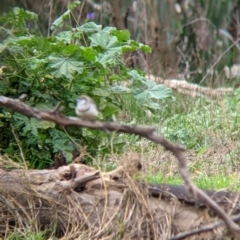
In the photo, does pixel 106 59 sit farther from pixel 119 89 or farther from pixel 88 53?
pixel 119 89

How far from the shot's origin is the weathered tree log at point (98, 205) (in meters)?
4.17

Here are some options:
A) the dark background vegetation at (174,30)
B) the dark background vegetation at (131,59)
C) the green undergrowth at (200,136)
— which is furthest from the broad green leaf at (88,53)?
A: the dark background vegetation at (174,30)

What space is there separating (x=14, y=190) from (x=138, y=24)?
707 cm

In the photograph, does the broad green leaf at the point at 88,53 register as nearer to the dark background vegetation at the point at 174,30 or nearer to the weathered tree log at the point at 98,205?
the weathered tree log at the point at 98,205

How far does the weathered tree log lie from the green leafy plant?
63 cm

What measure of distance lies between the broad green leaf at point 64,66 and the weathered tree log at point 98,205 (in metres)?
0.73

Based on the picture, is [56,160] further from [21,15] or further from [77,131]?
[21,15]

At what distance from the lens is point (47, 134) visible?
533 centimetres

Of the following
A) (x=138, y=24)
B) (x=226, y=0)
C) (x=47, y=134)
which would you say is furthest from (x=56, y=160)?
(x=138, y=24)

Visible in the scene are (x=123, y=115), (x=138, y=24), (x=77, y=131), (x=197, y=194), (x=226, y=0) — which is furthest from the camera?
(x=138, y=24)

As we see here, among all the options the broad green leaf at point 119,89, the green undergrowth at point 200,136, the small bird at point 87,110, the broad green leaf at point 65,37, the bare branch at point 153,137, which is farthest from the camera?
the green undergrowth at point 200,136

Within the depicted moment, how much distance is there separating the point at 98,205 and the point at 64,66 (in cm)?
106

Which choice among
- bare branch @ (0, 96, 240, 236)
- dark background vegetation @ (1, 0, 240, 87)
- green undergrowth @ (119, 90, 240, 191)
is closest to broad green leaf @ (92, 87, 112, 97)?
green undergrowth @ (119, 90, 240, 191)

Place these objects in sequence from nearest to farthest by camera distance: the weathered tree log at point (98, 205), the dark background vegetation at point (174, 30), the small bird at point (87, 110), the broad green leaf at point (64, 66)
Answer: the small bird at point (87, 110)
the weathered tree log at point (98, 205)
the broad green leaf at point (64, 66)
the dark background vegetation at point (174, 30)
